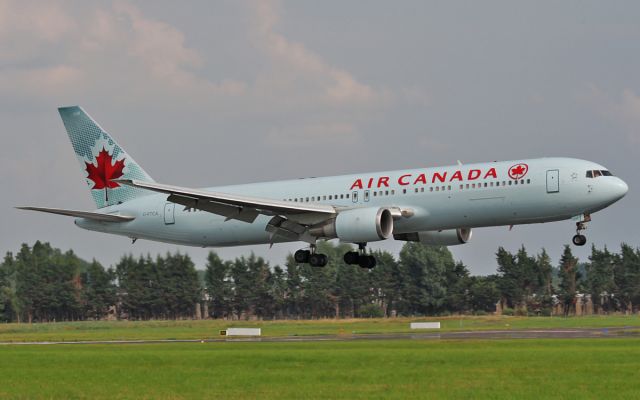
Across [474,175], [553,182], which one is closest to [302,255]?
[474,175]

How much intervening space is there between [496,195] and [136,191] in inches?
935

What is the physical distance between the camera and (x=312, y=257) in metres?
62.9

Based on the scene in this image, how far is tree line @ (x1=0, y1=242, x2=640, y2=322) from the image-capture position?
11319 centimetres

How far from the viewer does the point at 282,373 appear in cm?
3516

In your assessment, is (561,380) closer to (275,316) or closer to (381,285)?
(275,316)

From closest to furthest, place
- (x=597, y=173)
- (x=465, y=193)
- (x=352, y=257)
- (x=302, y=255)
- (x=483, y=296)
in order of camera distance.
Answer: (x=597, y=173) < (x=465, y=193) < (x=302, y=255) < (x=352, y=257) < (x=483, y=296)

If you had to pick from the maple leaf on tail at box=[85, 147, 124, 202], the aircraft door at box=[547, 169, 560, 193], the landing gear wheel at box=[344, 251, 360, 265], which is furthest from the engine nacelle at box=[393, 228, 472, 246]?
the maple leaf on tail at box=[85, 147, 124, 202]

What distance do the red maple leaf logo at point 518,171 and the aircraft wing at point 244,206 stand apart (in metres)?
9.65

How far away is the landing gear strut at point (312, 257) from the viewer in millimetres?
62750

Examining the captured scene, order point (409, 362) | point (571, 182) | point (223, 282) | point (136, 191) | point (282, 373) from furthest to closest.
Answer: point (223, 282) → point (136, 191) → point (571, 182) → point (409, 362) → point (282, 373)

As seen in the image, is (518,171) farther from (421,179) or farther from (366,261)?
(366,261)

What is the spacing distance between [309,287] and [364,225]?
71.0 metres

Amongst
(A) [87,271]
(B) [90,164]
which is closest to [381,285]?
(A) [87,271]

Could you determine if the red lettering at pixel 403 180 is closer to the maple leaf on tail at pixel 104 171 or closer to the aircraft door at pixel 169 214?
the aircraft door at pixel 169 214
